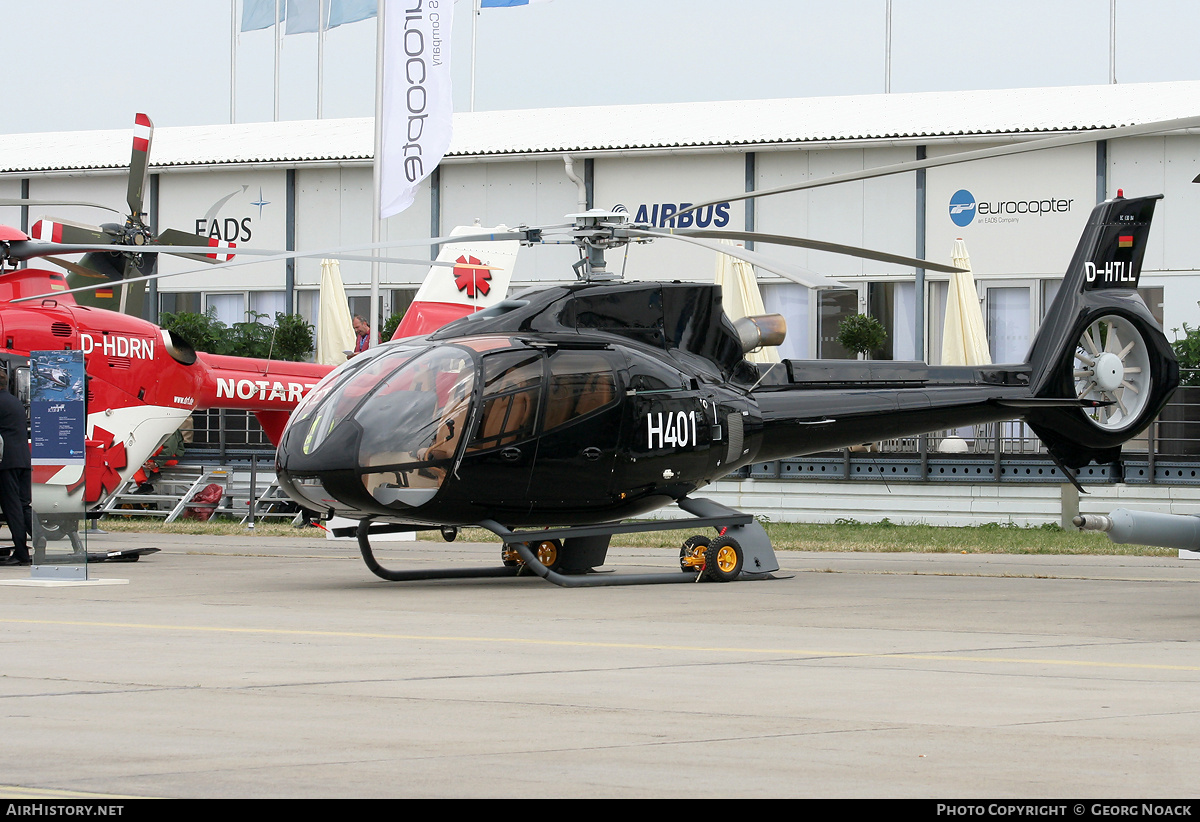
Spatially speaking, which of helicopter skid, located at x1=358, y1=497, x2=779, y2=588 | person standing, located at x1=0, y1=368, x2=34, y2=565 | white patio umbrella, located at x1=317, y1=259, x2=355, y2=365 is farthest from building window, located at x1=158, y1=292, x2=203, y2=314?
helicopter skid, located at x1=358, y1=497, x2=779, y2=588

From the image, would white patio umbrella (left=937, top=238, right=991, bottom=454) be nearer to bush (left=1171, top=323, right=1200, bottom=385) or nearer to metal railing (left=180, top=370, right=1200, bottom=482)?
metal railing (left=180, top=370, right=1200, bottom=482)

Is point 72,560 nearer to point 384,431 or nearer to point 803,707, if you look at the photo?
point 384,431

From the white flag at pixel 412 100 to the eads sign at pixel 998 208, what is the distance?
1113 cm

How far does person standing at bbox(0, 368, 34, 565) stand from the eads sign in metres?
17.5

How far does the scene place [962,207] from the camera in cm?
2697

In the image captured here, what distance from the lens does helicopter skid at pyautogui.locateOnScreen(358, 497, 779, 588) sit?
1257cm

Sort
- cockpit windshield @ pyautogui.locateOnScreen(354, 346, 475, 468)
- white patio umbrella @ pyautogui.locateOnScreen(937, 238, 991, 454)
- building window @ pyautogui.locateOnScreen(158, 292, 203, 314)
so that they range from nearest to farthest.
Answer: cockpit windshield @ pyautogui.locateOnScreen(354, 346, 475, 468) < white patio umbrella @ pyautogui.locateOnScreen(937, 238, 991, 454) < building window @ pyautogui.locateOnScreen(158, 292, 203, 314)

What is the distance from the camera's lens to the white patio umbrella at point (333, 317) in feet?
89.6

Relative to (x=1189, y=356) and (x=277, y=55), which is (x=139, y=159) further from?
(x=277, y=55)

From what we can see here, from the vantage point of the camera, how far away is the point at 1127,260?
50.5 ft

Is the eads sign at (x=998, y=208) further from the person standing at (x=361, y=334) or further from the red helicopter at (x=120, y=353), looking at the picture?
the red helicopter at (x=120, y=353)

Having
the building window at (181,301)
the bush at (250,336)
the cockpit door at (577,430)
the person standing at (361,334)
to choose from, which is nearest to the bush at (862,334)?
the person standing at (361,334)

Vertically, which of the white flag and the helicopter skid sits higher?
the white flag
